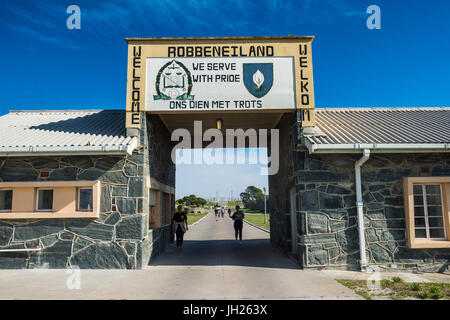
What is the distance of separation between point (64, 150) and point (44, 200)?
Result: 1.68 meters

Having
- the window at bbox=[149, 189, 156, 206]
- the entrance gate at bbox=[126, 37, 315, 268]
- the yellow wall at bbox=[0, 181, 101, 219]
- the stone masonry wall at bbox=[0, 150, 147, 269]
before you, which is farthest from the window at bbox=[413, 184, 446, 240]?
the yellow wall at bbox=[0, 181, 101, 219]

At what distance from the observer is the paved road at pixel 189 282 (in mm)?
6047

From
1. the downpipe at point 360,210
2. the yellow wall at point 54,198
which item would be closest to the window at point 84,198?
the yellow wall at point 54,198

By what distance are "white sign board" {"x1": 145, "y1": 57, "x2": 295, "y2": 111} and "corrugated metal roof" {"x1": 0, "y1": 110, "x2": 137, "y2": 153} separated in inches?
58.3

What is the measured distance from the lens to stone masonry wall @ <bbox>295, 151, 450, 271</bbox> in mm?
8211

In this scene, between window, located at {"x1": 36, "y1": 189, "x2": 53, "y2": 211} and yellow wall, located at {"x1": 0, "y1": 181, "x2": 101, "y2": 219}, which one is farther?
window, located at {"x1": 36, "y1": 189, "x2": 53, "y2": 211}

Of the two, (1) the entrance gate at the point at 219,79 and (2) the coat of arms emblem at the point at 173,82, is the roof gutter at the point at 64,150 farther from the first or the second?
(2) the coat of arms emblem at the point at 173,82

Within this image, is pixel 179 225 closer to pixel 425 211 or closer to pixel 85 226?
pixel 85 226

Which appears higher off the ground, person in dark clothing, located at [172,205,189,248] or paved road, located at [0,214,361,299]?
person in dark clothing, located at [172,205,189,248]

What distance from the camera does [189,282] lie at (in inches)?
277

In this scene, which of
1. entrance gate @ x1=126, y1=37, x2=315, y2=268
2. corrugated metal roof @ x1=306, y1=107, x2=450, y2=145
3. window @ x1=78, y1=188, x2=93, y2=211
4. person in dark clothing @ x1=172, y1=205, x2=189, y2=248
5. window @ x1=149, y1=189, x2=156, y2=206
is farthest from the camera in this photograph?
person in dark clothing @ x1=172, y1=205, x2=189, y2=248

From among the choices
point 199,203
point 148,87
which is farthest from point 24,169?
point 199,203

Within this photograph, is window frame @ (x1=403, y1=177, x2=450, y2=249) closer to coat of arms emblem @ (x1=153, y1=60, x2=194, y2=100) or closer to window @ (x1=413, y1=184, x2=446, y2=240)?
window @ (x1=413, y1=184, x2=446, y2=240)
